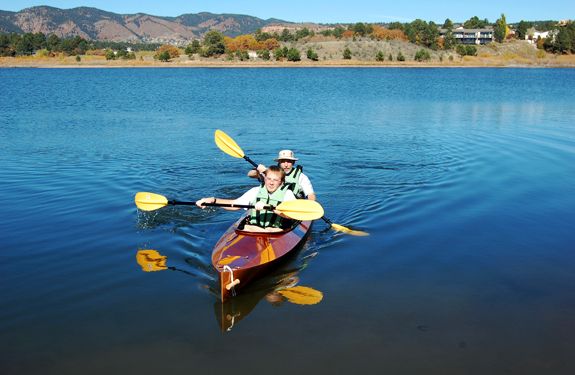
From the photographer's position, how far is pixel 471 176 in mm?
14820

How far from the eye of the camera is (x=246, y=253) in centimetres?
801

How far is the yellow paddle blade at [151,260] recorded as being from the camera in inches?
332

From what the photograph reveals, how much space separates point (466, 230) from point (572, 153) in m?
9.05

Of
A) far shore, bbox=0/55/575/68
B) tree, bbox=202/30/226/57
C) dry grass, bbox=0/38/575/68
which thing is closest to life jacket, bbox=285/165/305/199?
far shore, bbox=0/55/575/68

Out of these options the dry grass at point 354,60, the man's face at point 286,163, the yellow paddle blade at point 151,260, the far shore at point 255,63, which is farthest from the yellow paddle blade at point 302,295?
the dry grass at point 354,60

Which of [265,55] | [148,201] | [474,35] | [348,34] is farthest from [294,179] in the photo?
[474,35]

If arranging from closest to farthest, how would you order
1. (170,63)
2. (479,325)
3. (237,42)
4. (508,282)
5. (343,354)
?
(343,354), (479,325), (508,282), (170,63), (237,42)

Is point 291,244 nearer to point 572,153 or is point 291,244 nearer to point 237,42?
point 572,153

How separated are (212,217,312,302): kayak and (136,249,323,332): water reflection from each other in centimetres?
15

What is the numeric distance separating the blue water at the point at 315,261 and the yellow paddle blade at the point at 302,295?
0.13 metres

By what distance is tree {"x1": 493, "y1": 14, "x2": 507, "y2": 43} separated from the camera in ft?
466

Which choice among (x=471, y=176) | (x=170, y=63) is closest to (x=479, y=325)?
(x=471, y=176)

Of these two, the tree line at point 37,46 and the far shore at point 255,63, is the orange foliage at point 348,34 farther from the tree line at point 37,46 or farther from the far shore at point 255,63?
the tree line at point 37,46

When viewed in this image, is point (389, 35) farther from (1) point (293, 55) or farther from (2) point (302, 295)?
(2) point (302, 295)
